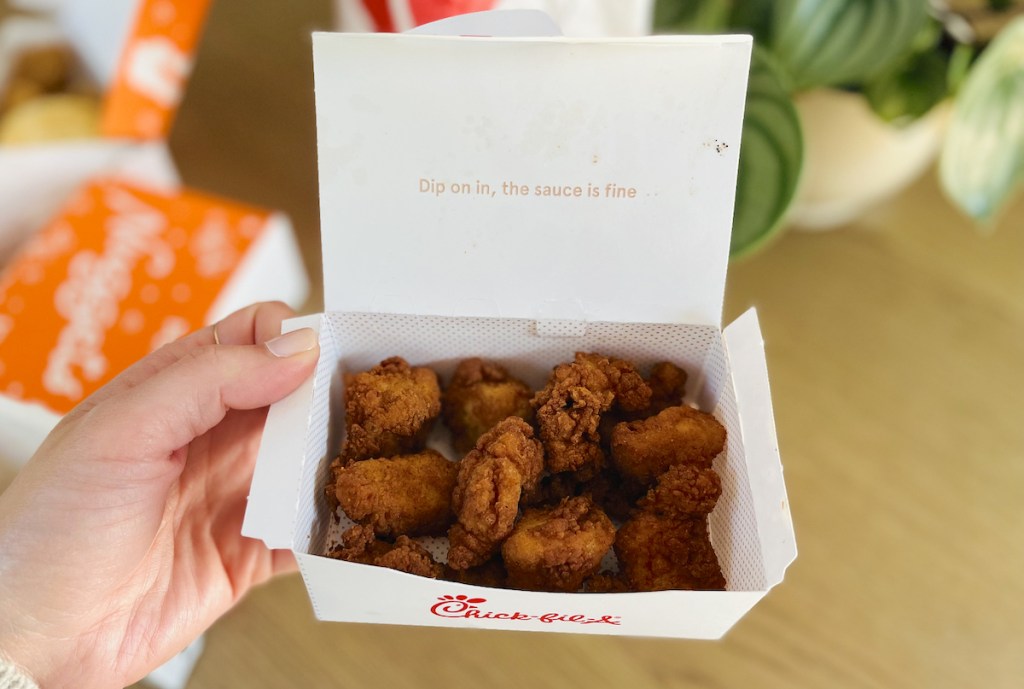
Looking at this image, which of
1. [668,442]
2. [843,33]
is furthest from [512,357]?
[843,33]

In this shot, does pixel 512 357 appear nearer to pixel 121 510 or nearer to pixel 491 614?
pixel 491 614

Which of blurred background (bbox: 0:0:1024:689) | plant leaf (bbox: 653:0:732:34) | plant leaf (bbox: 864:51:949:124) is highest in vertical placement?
plant leaf (bbox: 653:0:732:34)

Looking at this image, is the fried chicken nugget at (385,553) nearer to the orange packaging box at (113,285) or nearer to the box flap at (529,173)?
the box flap at (529,173)

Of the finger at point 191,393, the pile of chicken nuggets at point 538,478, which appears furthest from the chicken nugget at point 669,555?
the finger at point 191,393

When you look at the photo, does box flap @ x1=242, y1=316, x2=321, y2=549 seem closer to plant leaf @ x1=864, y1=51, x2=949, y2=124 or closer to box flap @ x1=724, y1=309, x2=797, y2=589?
box flap @ x1=724, y1=309, x2=797, y2=589

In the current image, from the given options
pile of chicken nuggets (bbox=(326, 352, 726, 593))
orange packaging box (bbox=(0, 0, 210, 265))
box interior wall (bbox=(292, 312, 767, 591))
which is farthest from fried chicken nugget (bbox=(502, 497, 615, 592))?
orange packaging box (bbox=(0, 0, 210, 265))

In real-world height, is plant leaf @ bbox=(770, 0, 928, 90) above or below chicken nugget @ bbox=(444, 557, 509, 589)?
above
